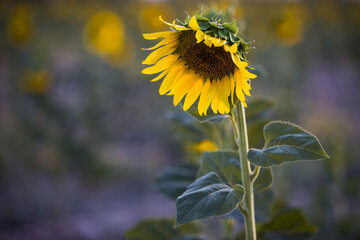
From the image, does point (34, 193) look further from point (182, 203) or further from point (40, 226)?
point (182, 203)

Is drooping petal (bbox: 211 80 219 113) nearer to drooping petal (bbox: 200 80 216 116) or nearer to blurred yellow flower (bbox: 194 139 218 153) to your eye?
drooping petal (bbox: 200 80 216 116)

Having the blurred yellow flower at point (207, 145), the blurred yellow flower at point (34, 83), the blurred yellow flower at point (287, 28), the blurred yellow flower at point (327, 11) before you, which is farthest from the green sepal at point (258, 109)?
the blurred yellow flower at point (327, 11)

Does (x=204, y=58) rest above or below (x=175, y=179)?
above

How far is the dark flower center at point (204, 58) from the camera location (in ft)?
2.72

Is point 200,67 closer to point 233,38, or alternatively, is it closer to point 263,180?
point 233,38

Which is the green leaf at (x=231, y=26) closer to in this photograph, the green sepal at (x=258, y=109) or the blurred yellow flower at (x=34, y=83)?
the green sepal at (x=258, y=109)

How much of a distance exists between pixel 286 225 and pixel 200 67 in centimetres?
57

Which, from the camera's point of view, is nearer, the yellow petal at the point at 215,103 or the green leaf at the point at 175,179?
the yellow petal at the point at 215,103

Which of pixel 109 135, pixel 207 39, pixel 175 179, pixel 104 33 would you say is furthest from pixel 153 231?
pixel 104 33

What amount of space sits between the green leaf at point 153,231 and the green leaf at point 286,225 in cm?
29

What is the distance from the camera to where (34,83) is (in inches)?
113

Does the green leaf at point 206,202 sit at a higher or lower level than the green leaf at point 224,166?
lower

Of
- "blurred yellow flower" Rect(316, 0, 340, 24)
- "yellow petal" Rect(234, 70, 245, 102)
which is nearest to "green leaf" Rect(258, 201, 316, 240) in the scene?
"yellow petal" Rect(234, 70, 245, 102)

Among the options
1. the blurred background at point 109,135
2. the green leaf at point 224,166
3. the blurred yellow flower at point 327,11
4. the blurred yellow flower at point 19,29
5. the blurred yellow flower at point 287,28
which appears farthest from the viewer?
the blurred yellow flower at point 327,11
